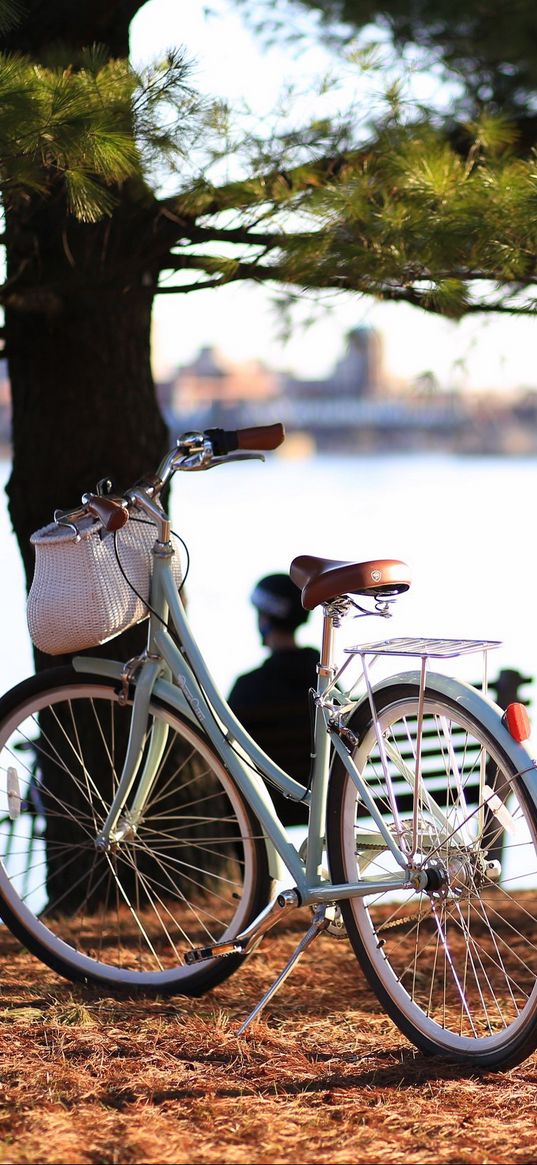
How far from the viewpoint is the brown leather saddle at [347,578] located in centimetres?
254

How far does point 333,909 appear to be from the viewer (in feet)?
8.79

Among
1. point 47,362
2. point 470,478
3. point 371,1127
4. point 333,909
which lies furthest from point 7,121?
point 470,478

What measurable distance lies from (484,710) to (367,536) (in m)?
36.0

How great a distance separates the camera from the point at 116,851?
9.86 ft

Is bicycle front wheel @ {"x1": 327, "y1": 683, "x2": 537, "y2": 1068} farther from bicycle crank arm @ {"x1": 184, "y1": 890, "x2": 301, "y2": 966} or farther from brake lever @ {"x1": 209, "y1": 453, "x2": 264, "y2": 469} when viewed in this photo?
brake lever @ {"x1": 209, "y1": 453, "x2": 264, "y2": 469}

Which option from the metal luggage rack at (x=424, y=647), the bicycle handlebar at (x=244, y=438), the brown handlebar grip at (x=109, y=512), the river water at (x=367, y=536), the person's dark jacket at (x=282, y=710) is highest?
the bicycle handlebar at (x=244, y=438)

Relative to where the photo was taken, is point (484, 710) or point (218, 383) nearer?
point (484, 710)

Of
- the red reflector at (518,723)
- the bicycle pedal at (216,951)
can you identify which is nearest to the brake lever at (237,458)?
the red reflector at (518,723)

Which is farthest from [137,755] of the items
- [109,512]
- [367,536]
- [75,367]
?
[367,536]

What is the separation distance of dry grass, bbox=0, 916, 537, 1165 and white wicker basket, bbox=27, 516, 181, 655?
2.64 ft

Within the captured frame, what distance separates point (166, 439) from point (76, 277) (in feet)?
1.93

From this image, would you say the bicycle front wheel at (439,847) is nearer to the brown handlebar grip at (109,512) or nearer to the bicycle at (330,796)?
the bicycle at (330,796)

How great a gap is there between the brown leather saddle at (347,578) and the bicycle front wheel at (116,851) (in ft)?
1.64

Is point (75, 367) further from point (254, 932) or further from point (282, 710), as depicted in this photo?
point (254, 932)
